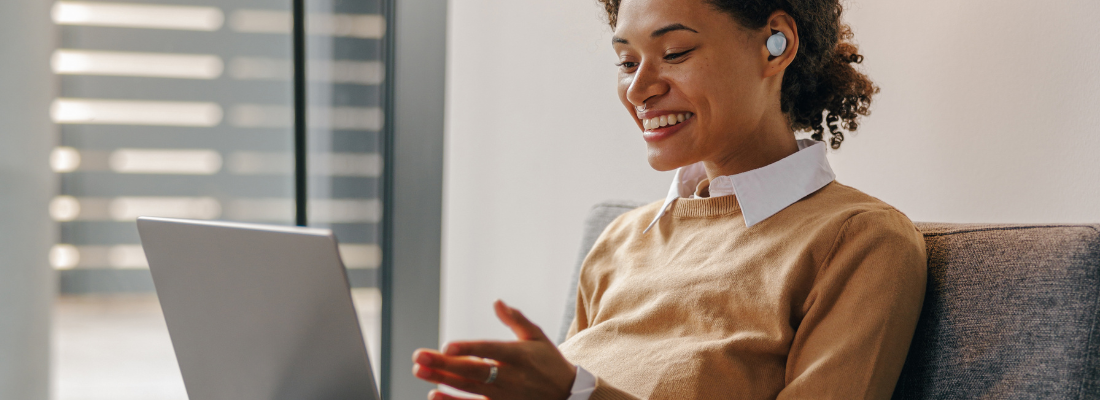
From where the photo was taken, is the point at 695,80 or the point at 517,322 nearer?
the point at 517,322

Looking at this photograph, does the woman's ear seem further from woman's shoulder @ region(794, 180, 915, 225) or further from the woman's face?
woman's shoulder @ region(794, 180, 915, 225)

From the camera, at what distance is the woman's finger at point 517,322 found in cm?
56

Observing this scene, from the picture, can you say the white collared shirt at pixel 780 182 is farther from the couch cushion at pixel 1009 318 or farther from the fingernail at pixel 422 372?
the fingernail at pixel 422 372

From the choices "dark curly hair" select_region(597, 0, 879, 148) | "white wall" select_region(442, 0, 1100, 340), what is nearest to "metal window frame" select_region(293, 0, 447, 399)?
"white wall" select_region(442, 0, 1100, 340)

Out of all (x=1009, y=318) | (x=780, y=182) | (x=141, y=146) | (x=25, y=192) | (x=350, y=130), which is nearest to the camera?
(x=1009, y=318)

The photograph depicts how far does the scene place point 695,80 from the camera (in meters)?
0.90

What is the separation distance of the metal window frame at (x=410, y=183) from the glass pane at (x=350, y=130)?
0.04 metres

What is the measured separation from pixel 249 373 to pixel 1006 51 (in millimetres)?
974

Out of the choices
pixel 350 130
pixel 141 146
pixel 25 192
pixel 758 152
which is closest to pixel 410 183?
pixel 350 130

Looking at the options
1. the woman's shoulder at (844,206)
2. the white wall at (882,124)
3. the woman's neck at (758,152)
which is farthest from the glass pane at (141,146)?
the woman's shoulder at (844,206)

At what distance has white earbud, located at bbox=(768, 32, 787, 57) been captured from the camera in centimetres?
89

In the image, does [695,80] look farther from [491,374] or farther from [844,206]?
[491,374]

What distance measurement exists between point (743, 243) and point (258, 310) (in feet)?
1.81

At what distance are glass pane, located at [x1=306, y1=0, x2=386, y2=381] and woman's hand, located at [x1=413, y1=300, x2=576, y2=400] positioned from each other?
1.66m
